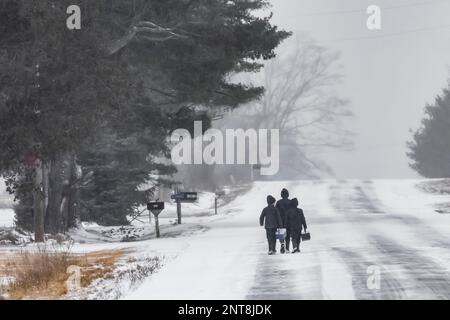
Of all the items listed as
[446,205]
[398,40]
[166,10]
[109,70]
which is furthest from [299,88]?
[398,40]

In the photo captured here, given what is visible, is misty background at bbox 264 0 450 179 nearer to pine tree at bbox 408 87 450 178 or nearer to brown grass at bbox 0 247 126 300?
pine tree at bbox 408 87 450 178

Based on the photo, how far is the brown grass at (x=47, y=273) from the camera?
45.4ft

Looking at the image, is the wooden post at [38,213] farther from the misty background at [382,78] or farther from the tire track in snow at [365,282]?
the misty background at [382,78]

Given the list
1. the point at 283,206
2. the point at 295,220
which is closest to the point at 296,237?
the point at 295,220

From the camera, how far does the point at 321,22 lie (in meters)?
198

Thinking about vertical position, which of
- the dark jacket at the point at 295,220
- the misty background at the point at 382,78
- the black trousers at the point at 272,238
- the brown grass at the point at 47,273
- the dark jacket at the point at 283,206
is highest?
the misty background at the point at 382,78

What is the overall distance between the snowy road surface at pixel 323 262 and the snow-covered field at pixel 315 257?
0.05 ft

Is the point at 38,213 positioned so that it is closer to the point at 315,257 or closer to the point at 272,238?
the point at 272,238

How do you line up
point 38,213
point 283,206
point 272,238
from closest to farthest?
1. point 272,238
2. point 283,206
3. point 38,213

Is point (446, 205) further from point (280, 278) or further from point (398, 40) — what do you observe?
point (398, 40)

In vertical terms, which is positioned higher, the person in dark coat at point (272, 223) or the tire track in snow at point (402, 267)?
the person in dark coat at point (272, 223)
